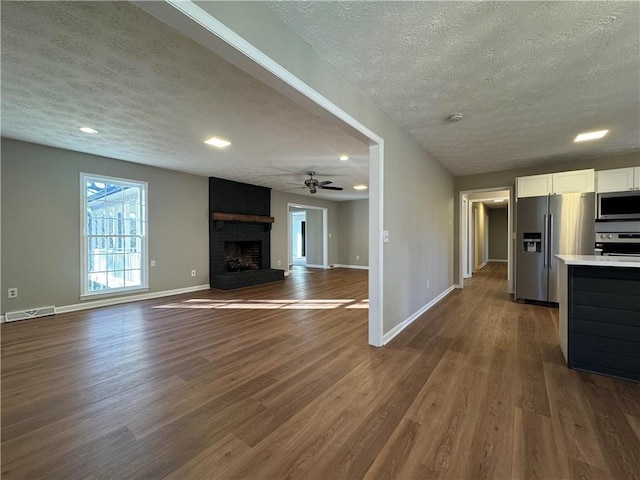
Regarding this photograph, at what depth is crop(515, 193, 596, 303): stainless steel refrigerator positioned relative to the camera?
13.7 ft

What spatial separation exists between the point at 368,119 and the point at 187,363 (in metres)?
2.83

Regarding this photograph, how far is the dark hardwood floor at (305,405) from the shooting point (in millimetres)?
1408

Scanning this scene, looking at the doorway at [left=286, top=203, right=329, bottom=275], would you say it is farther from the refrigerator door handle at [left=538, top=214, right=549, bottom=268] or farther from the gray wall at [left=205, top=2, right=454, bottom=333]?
the refrigerator door handle at [left=538, top=214, right=549, bottom=268]

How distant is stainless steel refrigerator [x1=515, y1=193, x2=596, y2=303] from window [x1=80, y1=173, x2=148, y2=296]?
6690 millimetres

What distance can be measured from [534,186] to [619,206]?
1090 millimetres

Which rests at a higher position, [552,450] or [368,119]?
[368,119]

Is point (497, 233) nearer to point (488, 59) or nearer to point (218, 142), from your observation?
point (488, 59)

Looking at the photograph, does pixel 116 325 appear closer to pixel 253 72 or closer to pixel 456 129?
→ pixel 253 72

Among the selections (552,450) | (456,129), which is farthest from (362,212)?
(552,450)

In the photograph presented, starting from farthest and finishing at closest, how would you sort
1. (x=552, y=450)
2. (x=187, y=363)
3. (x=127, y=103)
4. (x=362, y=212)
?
(x=362, y=212) < (x=127, y=103) < (x=187, y=363) < (x=552, y=450)

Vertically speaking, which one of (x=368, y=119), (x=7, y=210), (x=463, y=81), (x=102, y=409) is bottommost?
(x=102, y=409)

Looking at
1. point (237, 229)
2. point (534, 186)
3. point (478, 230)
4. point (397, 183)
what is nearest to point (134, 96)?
point (397, 183)

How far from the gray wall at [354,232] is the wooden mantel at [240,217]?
12.3ft

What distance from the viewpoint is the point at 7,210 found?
3.71 metres
